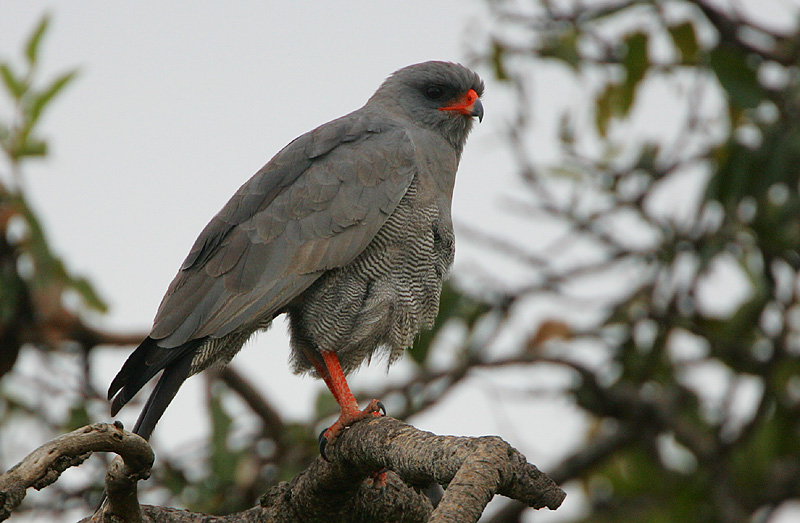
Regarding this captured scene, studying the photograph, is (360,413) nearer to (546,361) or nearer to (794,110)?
(546,361)

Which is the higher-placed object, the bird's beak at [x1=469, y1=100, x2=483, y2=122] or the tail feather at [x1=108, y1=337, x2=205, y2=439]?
the bird's beak at [x1=469, y1=100, x2=483, y2=122]

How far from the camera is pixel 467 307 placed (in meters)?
5.93

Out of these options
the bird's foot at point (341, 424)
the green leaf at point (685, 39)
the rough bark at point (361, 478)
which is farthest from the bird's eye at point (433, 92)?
the rough bark at point (361, 478)

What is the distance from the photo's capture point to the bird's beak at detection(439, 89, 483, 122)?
489 cm

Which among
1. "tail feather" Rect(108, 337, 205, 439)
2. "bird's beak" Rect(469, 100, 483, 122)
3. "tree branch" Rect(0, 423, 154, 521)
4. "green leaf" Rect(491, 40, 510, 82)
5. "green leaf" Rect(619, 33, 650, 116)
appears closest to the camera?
"tree branch" Rect(0, 423, 154, 521)

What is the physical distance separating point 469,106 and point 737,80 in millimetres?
1507

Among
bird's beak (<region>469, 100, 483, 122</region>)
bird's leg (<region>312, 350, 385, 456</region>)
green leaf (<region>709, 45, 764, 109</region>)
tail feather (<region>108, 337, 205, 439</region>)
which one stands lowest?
bird's leg (<region>312, 350, 385, 456</region>)

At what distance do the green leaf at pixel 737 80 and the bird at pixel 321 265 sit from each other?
177 cm

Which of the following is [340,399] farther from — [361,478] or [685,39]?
[685,39]

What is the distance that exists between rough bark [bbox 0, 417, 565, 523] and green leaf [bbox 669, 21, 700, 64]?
3.33m

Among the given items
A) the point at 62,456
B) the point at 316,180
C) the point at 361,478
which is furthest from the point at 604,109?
the point at 62,456

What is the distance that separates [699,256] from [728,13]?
145cm

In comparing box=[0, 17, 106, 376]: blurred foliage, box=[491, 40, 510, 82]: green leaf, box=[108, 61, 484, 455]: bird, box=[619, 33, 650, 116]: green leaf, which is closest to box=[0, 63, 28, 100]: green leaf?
box=[0, 17, 106, 376]: blurred foliage

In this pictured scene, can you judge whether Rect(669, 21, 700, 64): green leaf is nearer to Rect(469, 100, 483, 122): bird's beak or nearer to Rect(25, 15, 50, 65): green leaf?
Rect(469, 100, 483, 122): bird's beak
